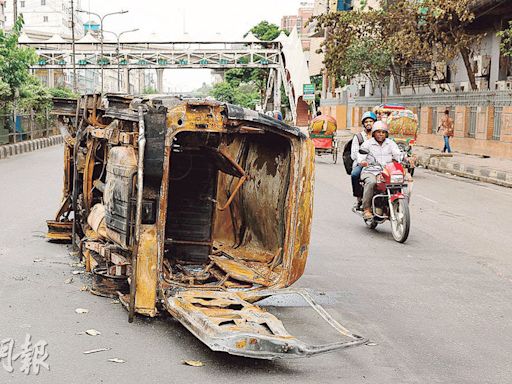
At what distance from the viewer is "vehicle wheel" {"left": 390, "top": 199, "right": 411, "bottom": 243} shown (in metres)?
10.2

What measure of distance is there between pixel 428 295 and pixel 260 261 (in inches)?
65.8

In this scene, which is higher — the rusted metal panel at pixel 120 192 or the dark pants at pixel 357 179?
the rusted metal panel at pixel 120 192

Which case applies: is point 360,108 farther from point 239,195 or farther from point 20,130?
point 239,195

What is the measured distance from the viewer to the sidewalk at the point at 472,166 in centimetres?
2105

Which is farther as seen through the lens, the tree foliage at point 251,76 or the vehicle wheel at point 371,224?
the tree foliage at point 251,76

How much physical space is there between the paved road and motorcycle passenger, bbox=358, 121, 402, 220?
54 cm

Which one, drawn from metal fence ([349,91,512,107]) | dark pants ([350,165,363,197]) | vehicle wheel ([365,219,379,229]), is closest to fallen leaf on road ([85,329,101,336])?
vehicle wheel ([365,219,379,229])

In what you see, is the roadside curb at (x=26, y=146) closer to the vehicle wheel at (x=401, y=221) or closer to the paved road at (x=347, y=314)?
the paved road at (x=347, y=314)

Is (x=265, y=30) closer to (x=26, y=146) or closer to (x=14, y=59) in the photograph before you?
(x=26, y=146)

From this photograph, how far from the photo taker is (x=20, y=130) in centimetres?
3203

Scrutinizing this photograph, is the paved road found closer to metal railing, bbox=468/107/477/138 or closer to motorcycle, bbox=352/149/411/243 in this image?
motorcycle, bbox=352/149/411/243

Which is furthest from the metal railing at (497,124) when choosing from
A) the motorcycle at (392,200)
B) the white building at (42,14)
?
the white building at (42,14)

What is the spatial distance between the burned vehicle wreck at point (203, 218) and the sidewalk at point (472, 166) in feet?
46.1

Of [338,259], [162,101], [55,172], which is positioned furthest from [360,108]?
[162,101]
